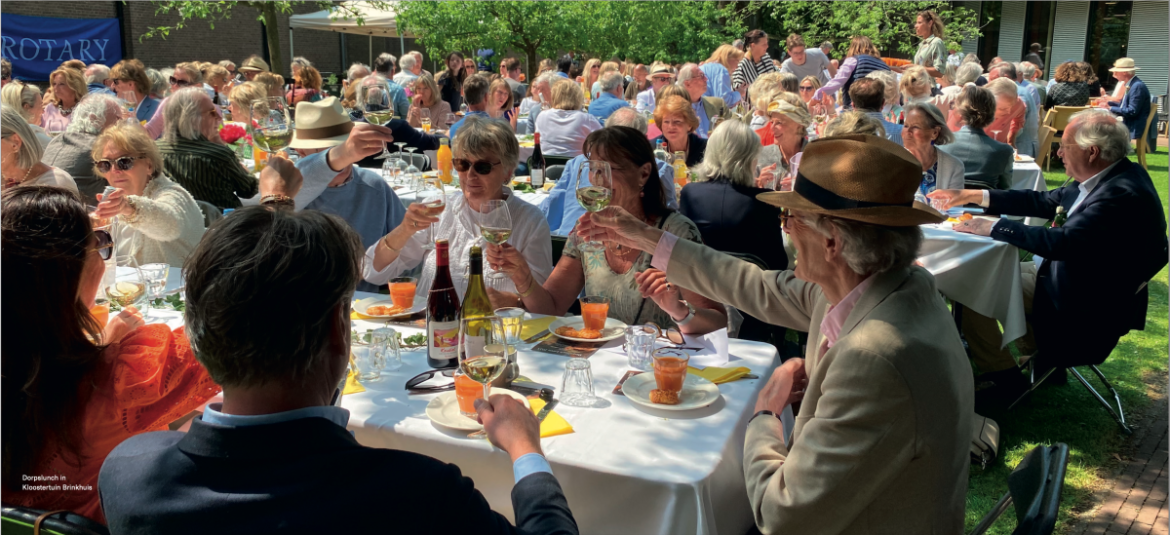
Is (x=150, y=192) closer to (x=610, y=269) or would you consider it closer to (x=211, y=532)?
(x=610, y=269)

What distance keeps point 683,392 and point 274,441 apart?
129 cm

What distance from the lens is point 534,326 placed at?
2945 millimetres

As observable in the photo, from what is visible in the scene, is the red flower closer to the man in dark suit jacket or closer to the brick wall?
the man in dark suit jacket

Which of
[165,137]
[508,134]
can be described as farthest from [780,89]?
[165,137]

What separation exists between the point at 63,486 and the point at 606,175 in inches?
67.6

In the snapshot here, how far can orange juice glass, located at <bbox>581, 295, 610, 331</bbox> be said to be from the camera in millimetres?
2793

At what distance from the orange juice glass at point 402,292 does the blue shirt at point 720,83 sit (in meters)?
8.51

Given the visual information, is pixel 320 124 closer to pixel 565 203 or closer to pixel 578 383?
pixel 565 203

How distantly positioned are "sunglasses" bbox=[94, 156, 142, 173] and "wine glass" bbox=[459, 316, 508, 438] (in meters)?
2.70

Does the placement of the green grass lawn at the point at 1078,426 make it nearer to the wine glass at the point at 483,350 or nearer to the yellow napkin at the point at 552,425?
the yellow napkin at the point at 552,425

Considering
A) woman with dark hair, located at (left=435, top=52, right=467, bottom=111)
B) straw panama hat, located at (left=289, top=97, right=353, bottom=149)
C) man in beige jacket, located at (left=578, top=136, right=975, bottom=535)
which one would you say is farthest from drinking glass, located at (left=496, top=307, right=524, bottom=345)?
woman with dark hair, located at (left=435, top=52, right=467, bottom=111)

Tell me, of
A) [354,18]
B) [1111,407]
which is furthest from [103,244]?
[354,18]

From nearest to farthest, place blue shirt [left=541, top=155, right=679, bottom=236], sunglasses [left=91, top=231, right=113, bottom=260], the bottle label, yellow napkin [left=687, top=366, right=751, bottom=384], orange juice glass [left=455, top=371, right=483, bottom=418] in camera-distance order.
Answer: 1. sunglasses [left=91, top=231, right=113, bottom=260]
2. orange juice glass [left=455, top=371, right=483, bottom=418]
3. yellow napkin [left=687, top=366, right=751, bottom=384]
4. the bottle label
5. blue shirt [left=541, top=155, right=679, bottom=236]

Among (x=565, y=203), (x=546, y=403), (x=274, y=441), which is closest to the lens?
(x=274, y=441)
